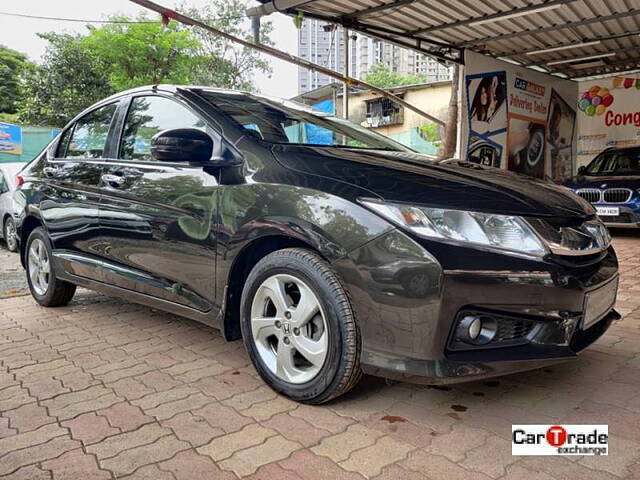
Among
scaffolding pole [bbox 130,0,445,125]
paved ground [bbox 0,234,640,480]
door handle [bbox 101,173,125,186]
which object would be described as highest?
scaffolding pole [bbox 130,0,445,125]

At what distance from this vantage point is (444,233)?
2.04 meters

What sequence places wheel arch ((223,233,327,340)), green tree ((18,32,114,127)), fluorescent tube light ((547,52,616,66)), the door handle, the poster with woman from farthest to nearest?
green tree ((18,32,114,127)) → fluorescent tube light ((547,52,616,66)) → the poster with woman → the door handle → wheel arch ((223,233,327,340))

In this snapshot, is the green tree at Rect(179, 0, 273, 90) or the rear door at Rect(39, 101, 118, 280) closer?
the rear door at Rect(39, 101, 118, 280)

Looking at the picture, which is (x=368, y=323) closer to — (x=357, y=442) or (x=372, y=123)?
(x=357, y=442)

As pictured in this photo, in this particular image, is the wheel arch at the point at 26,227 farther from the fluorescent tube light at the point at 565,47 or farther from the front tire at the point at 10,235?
the fluorescent tube light at the point at 565,47

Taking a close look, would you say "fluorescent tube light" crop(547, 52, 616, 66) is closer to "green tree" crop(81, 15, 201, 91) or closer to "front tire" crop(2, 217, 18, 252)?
"front tire" crop(2, 217, 18, 252)

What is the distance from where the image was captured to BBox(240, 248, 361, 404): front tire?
2.18 m

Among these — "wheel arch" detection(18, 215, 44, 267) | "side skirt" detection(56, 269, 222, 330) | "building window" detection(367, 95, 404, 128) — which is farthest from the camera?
"building window" detection(367, 95, 404, 128)

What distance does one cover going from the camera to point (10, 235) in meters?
7.90

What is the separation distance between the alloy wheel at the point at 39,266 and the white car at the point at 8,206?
394 centimetres

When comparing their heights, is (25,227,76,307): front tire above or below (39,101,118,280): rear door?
below

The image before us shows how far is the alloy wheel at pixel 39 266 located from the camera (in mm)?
4188

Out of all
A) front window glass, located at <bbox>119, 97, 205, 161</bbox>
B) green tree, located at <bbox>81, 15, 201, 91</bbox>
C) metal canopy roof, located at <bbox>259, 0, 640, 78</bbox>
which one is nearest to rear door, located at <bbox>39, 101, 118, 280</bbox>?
front window glass, located at <bbox>119, 97, 205, 161</bbox>

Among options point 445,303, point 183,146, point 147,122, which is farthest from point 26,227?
point 445,303
